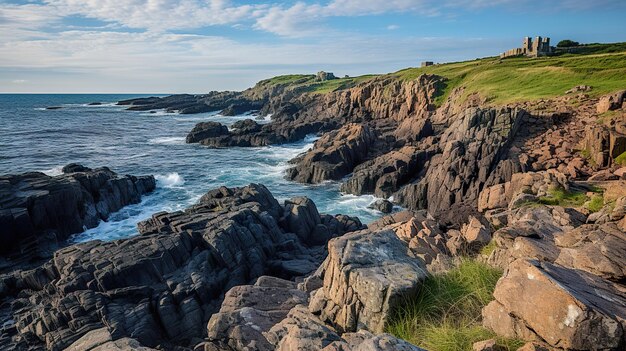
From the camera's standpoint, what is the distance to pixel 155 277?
17.7 metres

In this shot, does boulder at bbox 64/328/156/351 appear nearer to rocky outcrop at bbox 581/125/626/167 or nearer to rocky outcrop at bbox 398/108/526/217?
rocky outcrop at bbox 398/108/526/217

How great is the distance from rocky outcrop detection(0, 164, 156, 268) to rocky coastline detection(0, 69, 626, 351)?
0.48 feet

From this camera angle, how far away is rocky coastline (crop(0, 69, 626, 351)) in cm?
618

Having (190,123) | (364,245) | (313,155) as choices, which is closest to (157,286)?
(364,245)

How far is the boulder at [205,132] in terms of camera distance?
69.6 m

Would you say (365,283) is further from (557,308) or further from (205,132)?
(205,132)

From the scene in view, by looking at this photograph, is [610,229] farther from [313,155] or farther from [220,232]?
[313,155]

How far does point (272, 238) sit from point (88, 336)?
40.6ft

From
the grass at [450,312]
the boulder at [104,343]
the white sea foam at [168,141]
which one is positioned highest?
the grass at [450,312]

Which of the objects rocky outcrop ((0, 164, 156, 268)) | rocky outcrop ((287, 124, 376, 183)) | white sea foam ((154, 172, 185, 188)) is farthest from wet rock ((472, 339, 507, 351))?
white sea foam ((154, 172, 185, 188))

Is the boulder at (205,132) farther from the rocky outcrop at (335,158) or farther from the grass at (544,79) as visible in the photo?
the grass at (544,79)

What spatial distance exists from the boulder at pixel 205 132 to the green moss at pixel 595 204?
6324 cm

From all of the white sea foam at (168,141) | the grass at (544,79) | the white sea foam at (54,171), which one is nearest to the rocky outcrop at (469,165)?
the grass at (544,79)

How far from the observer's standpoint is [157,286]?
679 inches
